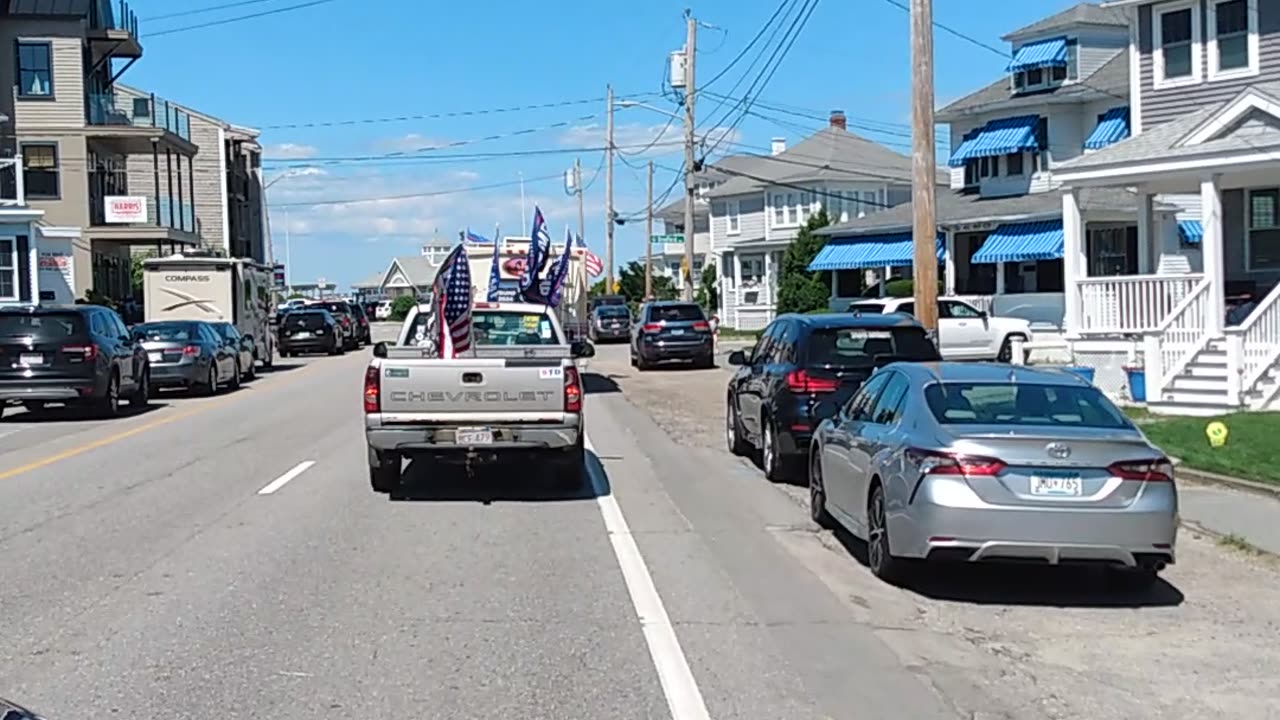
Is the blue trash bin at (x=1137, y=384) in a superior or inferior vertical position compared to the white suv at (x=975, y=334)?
inferior

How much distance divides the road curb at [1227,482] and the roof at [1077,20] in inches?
1212

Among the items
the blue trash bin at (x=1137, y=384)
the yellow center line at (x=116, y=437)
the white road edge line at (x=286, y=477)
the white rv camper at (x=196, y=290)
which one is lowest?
the white road edge line at (x=286, y=477)

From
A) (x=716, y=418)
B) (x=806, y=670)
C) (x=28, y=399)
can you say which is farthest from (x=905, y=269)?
(x=806, y=670)

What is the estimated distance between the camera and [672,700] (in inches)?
273

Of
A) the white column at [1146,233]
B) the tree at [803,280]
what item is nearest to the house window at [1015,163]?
the tree at [803,280]

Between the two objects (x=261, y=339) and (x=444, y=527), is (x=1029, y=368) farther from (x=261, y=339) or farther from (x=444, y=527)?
(x=261, y=339)

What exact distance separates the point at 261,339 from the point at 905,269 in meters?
23.0

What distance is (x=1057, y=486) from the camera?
9148 millimetres

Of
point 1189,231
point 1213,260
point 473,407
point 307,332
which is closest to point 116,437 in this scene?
point 473,407

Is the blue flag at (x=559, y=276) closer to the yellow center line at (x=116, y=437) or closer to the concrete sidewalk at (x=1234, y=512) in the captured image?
the yellow center line at (x=116, y=437)

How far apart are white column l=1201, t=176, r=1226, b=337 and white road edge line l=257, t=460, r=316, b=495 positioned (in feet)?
42.8

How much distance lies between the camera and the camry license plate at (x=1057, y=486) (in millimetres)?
9141

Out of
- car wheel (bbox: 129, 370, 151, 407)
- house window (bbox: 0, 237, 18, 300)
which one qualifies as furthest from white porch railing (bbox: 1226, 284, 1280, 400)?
house window (bbox: 0, 237, 18, 300)

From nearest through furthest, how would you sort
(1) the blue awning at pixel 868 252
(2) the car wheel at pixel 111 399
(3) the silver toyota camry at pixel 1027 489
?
(3) the silver toyota camry at pixel 1027 489 < (2) the car wheel at pixel 111 399 < (1) the blue awning at pixel 868 252
